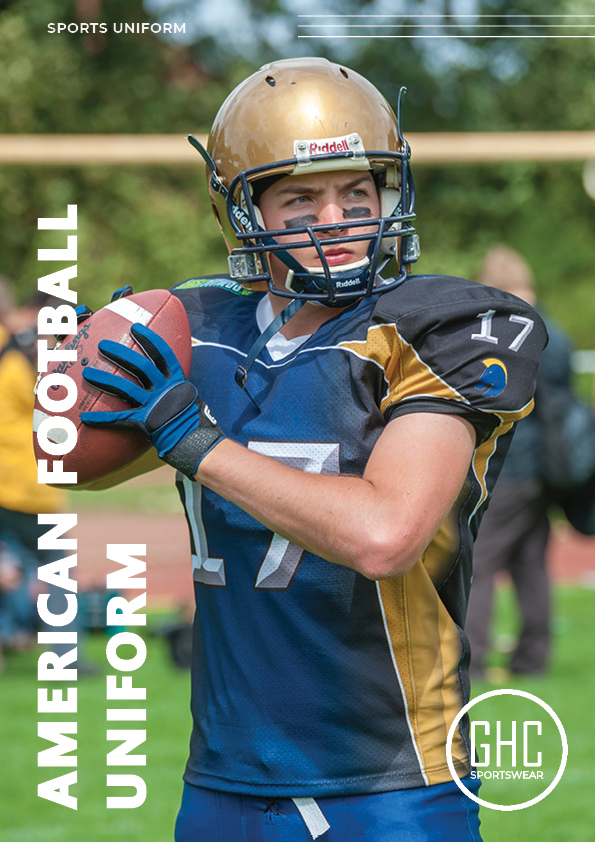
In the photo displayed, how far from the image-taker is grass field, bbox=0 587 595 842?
143 inches

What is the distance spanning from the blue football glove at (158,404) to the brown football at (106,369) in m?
0.03

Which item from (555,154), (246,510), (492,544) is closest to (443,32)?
(555,154)

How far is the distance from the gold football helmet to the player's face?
0.02 metres

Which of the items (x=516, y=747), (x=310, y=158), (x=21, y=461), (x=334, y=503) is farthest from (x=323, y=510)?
(x=21, y=461)

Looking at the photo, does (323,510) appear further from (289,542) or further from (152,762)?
(152,762)

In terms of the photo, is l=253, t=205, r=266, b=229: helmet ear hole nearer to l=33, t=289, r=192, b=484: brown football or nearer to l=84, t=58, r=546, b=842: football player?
l=84, t=58, r=546, b=842: football player

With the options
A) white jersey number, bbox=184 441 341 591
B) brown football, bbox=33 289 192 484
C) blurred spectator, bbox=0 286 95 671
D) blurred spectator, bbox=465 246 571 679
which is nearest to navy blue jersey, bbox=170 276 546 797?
white jersey number, bbox=184 441 341 591

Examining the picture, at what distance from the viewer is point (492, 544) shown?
523cm

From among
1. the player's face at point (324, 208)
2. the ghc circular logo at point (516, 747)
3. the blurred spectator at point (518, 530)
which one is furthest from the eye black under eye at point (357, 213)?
the blurred spectator at point (518, 530)

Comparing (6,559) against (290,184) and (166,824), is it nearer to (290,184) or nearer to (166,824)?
(166,824)

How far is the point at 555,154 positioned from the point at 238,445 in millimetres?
6162

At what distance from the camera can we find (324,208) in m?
1.88

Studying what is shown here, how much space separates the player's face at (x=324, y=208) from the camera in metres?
1.87

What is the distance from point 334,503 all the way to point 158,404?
0.35 metres
